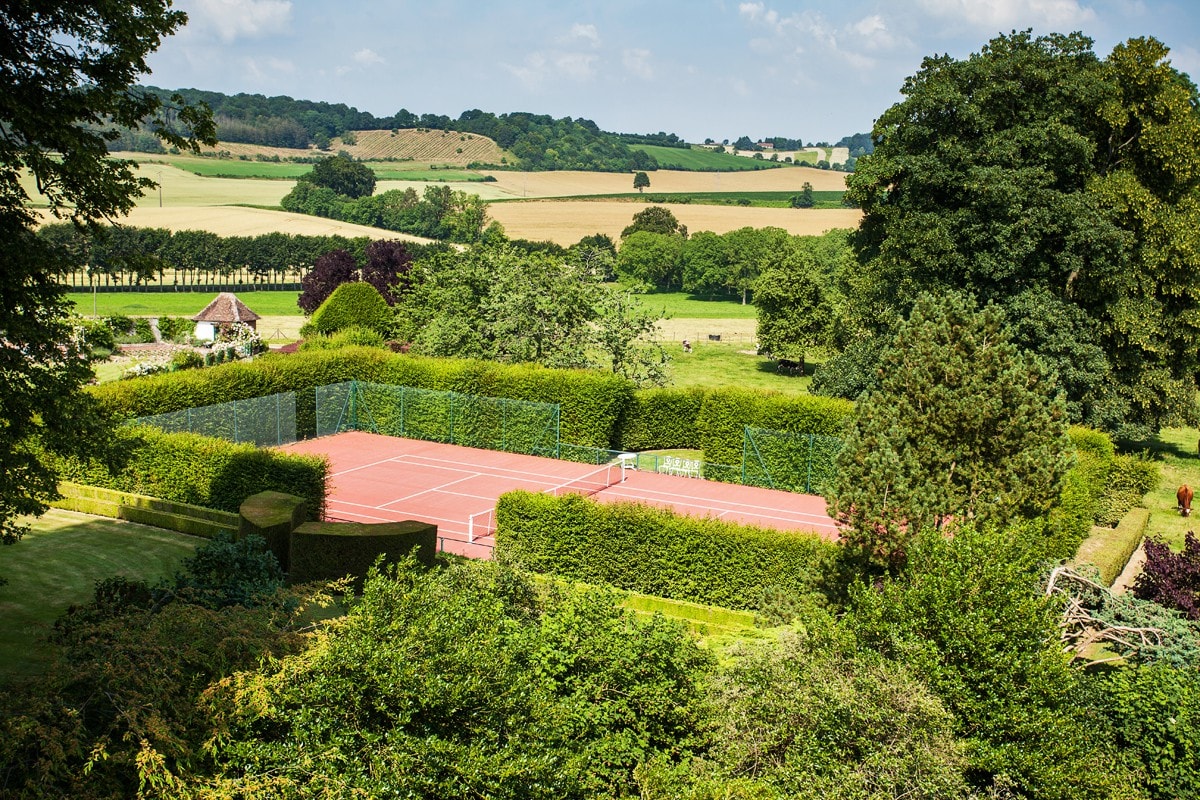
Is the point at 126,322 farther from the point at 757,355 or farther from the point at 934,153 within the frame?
the point at 934,153

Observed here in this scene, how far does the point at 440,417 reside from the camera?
121ft

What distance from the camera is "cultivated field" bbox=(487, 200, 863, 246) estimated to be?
13238cm

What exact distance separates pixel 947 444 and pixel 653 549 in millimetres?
7689

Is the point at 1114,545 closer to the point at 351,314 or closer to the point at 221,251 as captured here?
the point at 351,314

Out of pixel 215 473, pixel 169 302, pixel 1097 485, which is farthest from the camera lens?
pixel 169 302

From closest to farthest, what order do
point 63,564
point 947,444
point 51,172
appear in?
point 51,172, point 947,444, point 63,564

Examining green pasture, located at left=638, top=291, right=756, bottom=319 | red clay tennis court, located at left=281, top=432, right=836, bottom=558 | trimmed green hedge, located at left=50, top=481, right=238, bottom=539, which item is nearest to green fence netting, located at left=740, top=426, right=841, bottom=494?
red clay tennis court, located at left=281, top=432, right=836, bottom=558

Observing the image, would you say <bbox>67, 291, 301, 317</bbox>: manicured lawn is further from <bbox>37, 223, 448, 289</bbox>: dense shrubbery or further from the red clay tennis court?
the red clay tennis court

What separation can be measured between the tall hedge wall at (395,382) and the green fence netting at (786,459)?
5205mm

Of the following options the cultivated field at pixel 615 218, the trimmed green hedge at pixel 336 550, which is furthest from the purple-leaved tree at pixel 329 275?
the cultivated field at pixel 615 218

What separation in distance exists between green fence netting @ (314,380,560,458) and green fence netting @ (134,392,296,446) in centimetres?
204

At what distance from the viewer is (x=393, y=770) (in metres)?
9.80

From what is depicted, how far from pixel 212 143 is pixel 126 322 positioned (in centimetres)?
5520

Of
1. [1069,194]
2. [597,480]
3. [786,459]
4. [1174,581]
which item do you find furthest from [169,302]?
[1174,581]
